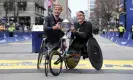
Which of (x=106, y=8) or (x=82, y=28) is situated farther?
(x=106, y=8)

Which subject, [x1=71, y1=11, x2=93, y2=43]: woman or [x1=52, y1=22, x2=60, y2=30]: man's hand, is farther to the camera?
[x1=71, y1=11, x2=93, y2=43]: woman

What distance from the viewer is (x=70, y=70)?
1076cm

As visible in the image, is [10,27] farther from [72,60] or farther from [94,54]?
[94,54]

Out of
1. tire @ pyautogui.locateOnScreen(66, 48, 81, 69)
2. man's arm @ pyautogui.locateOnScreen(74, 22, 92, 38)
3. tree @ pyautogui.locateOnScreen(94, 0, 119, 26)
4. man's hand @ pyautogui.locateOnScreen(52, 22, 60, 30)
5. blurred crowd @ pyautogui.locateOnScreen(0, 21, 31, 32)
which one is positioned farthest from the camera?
tree @ pyautogui.locateOnScreen(94, 0, 119, 26)

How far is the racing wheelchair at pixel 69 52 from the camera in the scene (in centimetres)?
970

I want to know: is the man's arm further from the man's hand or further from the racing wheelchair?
the man's hand

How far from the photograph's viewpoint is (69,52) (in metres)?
10.4

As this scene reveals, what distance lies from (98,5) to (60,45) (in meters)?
88.4

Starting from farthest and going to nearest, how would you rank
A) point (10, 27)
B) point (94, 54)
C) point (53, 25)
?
point (10, 27) → point (94, 54) → point (53, 25)

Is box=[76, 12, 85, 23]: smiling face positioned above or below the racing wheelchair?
above

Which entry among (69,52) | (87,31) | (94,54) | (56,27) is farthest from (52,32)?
(94,54)

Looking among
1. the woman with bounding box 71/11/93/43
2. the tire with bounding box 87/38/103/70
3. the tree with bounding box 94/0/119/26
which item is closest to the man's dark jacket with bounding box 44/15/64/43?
the woman with bounding box 71/11/93/43

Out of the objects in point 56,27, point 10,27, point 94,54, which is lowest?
point 10,27

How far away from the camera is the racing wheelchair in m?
9.70
